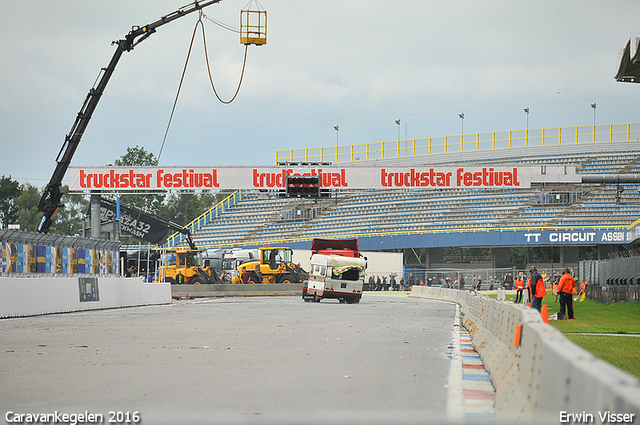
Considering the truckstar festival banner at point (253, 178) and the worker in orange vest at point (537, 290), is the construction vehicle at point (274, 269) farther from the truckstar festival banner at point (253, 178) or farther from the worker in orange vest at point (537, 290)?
the worker in orange vest at point (537, 290)

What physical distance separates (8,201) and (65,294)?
311 ft

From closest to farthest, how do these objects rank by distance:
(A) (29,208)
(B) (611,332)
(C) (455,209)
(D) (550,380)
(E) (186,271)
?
(D) (550,380) → (B) (611,332) → (E) (186,271) → (C) (455,209) → (A) (29,208)

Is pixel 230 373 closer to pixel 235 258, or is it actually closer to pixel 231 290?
pixel 231 290

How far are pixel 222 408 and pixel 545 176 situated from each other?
41902 mm

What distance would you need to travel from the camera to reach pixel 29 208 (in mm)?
109625

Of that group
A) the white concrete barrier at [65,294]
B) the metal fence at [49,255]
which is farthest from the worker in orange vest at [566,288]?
the metal fence at [49,255]

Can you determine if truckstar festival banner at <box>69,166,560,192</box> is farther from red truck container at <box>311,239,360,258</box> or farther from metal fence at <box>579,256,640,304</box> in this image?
metal fence at <box>579,256,640,304</box>

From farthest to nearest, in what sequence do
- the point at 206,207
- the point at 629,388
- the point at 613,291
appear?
the point at 206,207
the point at 613,291
the point at 629,388


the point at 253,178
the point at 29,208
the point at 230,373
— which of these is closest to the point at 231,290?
the point at 253,178

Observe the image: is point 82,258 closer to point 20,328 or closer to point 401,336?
point 20,328

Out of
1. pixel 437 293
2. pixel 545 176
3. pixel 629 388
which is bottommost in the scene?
pixel 437 293

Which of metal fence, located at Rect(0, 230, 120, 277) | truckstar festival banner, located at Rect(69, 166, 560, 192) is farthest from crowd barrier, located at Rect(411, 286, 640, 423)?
truckstar festival banner, located at Rect(69, 166, 560, 192)

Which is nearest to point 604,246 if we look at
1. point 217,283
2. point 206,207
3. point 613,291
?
point 613,291

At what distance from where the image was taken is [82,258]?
1093 inches
